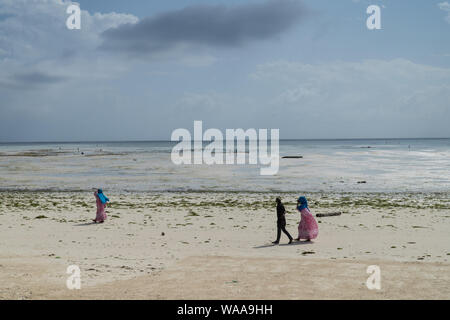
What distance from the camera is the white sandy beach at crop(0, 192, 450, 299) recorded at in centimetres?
1016

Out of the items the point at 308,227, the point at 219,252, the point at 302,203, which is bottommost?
the point at 219,252

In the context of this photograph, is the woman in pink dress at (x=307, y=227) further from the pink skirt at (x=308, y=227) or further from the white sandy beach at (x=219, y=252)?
the white sandy beach at (x=219, y=252)

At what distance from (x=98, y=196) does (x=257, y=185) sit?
72.3ft

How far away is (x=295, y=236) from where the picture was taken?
17234 millimetres

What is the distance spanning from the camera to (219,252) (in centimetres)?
1469

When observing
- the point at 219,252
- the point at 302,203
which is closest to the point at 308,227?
the point at 302,203

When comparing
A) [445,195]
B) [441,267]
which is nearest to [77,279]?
[441,267]

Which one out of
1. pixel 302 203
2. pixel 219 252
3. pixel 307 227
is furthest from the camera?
pixel 307 227

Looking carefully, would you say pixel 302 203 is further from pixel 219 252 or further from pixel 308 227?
pixel 219 252

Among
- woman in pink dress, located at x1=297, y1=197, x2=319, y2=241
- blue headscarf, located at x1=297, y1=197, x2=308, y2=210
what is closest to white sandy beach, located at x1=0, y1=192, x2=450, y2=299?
woman in pink dress, located at x1=297, y1=197, x2=319, y2=241

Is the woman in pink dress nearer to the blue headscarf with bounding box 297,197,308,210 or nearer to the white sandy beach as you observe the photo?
the blue headscarf with bounding box 297,197,308,210

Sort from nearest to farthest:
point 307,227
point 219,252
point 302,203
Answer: point 219,252 < point 302,203 < point 307,227

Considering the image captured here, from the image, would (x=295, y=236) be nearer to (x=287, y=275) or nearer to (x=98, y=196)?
(x=287, y=275)

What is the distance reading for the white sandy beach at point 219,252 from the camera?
10164 mm
